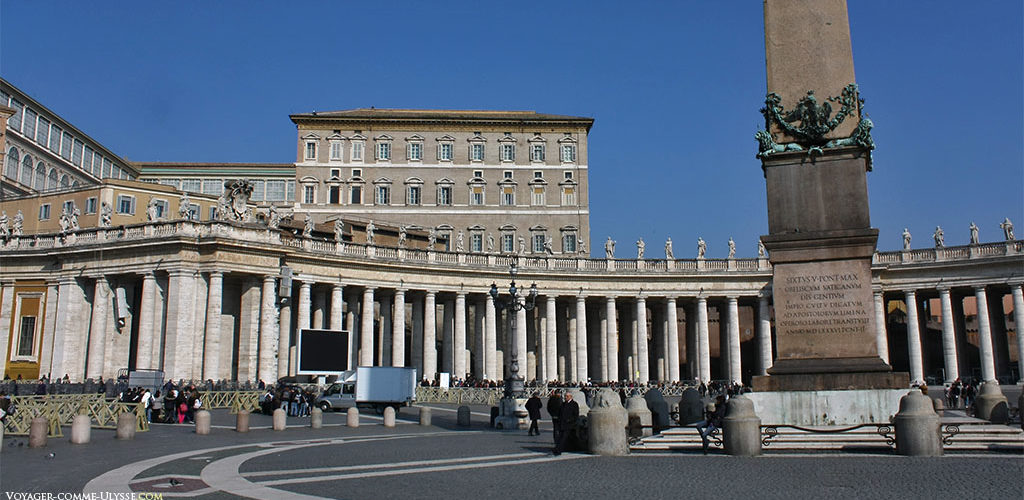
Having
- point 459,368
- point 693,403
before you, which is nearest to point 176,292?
point 459,368

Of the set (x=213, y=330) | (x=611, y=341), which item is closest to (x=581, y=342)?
(x=611, y=341)

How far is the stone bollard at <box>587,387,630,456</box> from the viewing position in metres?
16.6

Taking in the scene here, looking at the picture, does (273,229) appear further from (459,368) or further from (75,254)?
(459,368)

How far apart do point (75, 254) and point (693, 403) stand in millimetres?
38797

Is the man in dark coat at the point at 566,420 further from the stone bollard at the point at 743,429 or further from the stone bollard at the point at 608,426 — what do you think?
the stone bollard at the point at 743,429

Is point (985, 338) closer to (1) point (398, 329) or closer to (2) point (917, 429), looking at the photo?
(1) point (398, 329)

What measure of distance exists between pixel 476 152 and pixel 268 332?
4034 cm

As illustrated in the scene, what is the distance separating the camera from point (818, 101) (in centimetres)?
1695

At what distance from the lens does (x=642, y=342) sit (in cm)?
5934

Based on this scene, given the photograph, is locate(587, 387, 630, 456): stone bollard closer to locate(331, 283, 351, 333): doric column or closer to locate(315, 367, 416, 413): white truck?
locate(315, 367, 416, 413): white truck

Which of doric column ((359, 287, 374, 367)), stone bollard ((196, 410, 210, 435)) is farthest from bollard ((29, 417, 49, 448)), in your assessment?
doric column ((359, 287, 374, 367))

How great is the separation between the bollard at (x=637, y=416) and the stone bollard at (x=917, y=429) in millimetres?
5805

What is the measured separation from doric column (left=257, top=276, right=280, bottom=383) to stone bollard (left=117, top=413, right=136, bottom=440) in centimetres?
2287

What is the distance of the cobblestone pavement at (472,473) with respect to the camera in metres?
11.7
